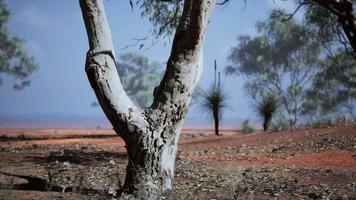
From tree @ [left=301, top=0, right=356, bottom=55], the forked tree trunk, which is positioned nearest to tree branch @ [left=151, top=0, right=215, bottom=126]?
the forked tree trunk

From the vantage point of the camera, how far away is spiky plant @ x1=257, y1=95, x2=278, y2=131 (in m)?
18.5

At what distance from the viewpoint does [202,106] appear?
18.8 meters

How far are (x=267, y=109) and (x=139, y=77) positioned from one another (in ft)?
136

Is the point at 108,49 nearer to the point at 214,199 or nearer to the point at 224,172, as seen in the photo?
the point at 214,199

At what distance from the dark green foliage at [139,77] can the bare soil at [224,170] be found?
41768 millimetres

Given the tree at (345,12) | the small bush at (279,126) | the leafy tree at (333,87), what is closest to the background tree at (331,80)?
the leafy tree at (333,87)

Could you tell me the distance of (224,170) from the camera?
28.2 feet

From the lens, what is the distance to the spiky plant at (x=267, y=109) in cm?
1848

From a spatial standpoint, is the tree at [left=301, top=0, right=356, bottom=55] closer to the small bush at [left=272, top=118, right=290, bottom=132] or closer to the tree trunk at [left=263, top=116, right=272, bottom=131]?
the small bush at [left=272, top=118, right=290, bottom=132]

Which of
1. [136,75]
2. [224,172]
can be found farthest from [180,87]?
[136,75]

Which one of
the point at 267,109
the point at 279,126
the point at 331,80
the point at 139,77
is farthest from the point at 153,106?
the point at 139,77

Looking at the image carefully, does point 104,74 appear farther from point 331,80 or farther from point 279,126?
point 331,80

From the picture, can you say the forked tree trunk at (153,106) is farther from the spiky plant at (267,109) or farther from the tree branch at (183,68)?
the spiky plant at (267,109)

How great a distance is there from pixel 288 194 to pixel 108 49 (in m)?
3.31
